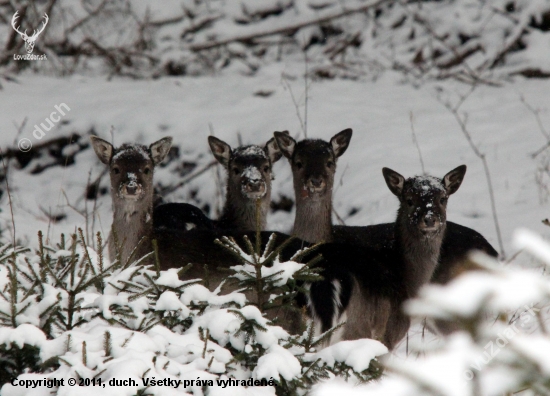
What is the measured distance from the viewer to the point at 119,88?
11430 mm

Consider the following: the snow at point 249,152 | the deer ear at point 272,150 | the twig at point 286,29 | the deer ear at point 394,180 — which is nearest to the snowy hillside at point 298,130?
the twig at point 286,29

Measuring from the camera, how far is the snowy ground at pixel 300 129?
323 inches

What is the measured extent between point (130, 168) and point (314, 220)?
55.7 inches

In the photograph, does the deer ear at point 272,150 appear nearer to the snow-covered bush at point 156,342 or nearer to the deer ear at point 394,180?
the deer ear at point 394,180

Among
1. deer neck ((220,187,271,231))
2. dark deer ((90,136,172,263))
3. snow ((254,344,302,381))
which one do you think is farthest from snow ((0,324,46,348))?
deer neck ((220,187,271,231))

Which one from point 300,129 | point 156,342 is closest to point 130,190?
point 156,342

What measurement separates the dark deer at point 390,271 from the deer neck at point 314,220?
1.35 feet

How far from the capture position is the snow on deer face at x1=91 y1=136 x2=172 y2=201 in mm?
5633

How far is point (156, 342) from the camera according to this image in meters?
2.71

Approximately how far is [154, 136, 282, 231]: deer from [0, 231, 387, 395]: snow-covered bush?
129 inches

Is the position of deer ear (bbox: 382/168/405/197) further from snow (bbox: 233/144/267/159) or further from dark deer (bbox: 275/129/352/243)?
snow (bbox: 233/144/267/159)

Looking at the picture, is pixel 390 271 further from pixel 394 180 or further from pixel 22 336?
pixel 22 336

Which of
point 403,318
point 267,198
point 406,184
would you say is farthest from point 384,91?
point 403,318

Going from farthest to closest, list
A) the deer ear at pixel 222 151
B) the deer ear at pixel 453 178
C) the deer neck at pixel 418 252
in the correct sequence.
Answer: the deer ear at pixel 222 151
the deer ear at pixel 453 178
the deer neck at pixel 418 252
